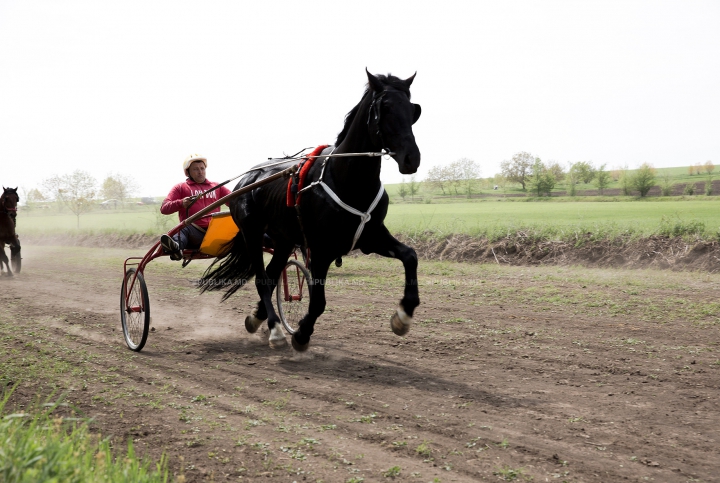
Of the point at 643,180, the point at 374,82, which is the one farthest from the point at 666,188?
the point at 374,82

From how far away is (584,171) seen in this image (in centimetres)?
4228

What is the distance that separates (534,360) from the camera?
5.32 meters

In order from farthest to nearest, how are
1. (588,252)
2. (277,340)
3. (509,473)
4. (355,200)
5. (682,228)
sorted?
(588,252) < (682,228) < (277,340) < (355,200) < (509,473)

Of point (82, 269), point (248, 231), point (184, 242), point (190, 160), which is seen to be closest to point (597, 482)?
point (248, 231)

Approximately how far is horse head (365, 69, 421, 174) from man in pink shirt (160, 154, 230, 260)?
274 centimetres

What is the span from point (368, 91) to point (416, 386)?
2.26 metres

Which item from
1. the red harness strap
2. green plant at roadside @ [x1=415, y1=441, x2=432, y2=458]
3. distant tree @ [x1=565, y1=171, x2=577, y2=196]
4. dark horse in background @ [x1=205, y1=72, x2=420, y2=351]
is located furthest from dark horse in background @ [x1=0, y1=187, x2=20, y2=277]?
distant tree @ [x1=565, y1=171, x2=577, y2=196]

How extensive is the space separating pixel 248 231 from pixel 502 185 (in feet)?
159

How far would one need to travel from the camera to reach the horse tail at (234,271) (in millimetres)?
6832

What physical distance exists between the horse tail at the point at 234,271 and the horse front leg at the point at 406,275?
2.11 m

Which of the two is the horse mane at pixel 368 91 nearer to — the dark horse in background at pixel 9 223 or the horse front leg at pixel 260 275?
the horse front leg at pixel 260 275

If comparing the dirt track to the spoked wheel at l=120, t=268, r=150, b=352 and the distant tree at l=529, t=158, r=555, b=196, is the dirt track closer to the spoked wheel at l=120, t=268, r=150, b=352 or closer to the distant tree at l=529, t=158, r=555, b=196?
the spoked wheel at l=120, t=268, r=150, b=352

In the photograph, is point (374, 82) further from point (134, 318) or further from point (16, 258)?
point (16, 258)

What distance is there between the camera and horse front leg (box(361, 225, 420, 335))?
190 inches
